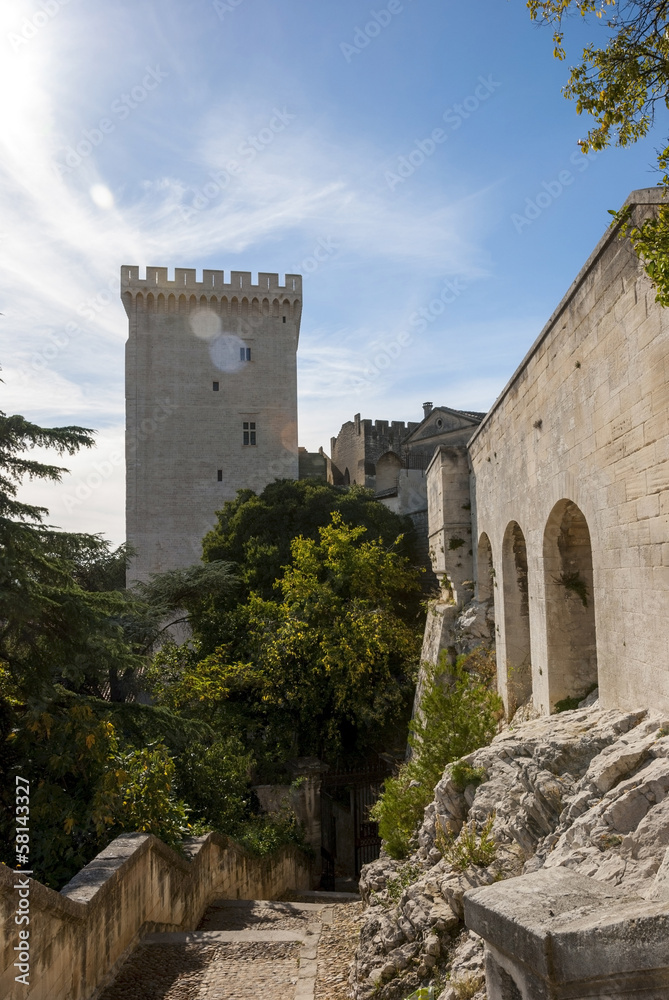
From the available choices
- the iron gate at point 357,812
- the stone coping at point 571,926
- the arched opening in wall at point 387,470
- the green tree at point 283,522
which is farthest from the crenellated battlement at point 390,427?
the stone coping at point 571,926

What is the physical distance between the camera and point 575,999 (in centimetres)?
260

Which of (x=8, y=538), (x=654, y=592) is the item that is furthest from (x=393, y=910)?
(x=8, y=538)

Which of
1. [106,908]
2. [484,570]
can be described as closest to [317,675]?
[484,570]

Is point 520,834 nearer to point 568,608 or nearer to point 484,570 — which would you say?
point 568,608

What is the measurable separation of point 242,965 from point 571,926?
3655 mm

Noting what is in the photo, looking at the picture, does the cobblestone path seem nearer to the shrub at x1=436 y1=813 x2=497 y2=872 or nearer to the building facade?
the shrub at x1=436 y1=813 x2=497 y2=872

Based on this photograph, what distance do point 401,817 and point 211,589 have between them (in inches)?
421

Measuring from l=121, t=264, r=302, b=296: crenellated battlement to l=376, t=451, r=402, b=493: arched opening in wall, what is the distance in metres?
8.93

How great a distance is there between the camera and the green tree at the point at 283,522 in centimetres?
1872

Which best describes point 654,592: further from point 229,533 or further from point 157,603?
point 229,533

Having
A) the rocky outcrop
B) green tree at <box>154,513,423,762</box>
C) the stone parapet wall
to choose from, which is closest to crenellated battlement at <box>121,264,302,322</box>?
green tree at <box>154,513,423,762</box>

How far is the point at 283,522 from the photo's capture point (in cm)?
1942

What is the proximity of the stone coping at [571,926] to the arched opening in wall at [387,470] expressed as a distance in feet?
95.2

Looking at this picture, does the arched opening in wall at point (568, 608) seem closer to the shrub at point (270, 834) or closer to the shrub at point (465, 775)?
the shrub at point (465, 775)
